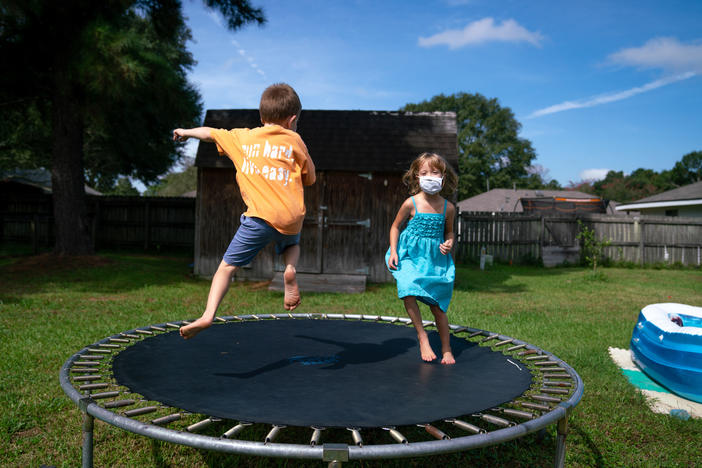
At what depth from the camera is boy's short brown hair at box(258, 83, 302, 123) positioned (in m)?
2.10

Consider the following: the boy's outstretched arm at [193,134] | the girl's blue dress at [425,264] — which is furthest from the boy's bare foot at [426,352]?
the boy's outstretched arm at [193,134]

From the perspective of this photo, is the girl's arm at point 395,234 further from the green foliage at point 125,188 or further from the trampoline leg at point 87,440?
the green foliage at point 125,188

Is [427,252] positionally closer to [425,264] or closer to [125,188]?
[425,264]

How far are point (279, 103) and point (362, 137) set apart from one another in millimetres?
5559

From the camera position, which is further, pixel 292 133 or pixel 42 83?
pixel 42 83

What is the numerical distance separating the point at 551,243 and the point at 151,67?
362 inches

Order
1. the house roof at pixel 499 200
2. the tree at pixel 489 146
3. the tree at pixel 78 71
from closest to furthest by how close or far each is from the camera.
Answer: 1. the tree at pixel 78 71
2. the house roof at pixel 499 200
3. the tree at pixel 489 146

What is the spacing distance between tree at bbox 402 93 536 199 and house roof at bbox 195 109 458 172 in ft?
98.2

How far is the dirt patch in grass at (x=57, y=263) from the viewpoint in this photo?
7.16 metres

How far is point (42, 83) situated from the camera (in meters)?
7.96

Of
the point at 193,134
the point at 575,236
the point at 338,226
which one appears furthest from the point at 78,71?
the point at 575,236

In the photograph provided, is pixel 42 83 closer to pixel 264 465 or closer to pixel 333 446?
pixel 264 465

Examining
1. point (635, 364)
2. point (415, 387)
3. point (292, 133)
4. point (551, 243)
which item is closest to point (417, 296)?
point (415, 387)

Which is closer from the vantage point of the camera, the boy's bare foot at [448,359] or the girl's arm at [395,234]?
the boy's bare foot at [448,359]
